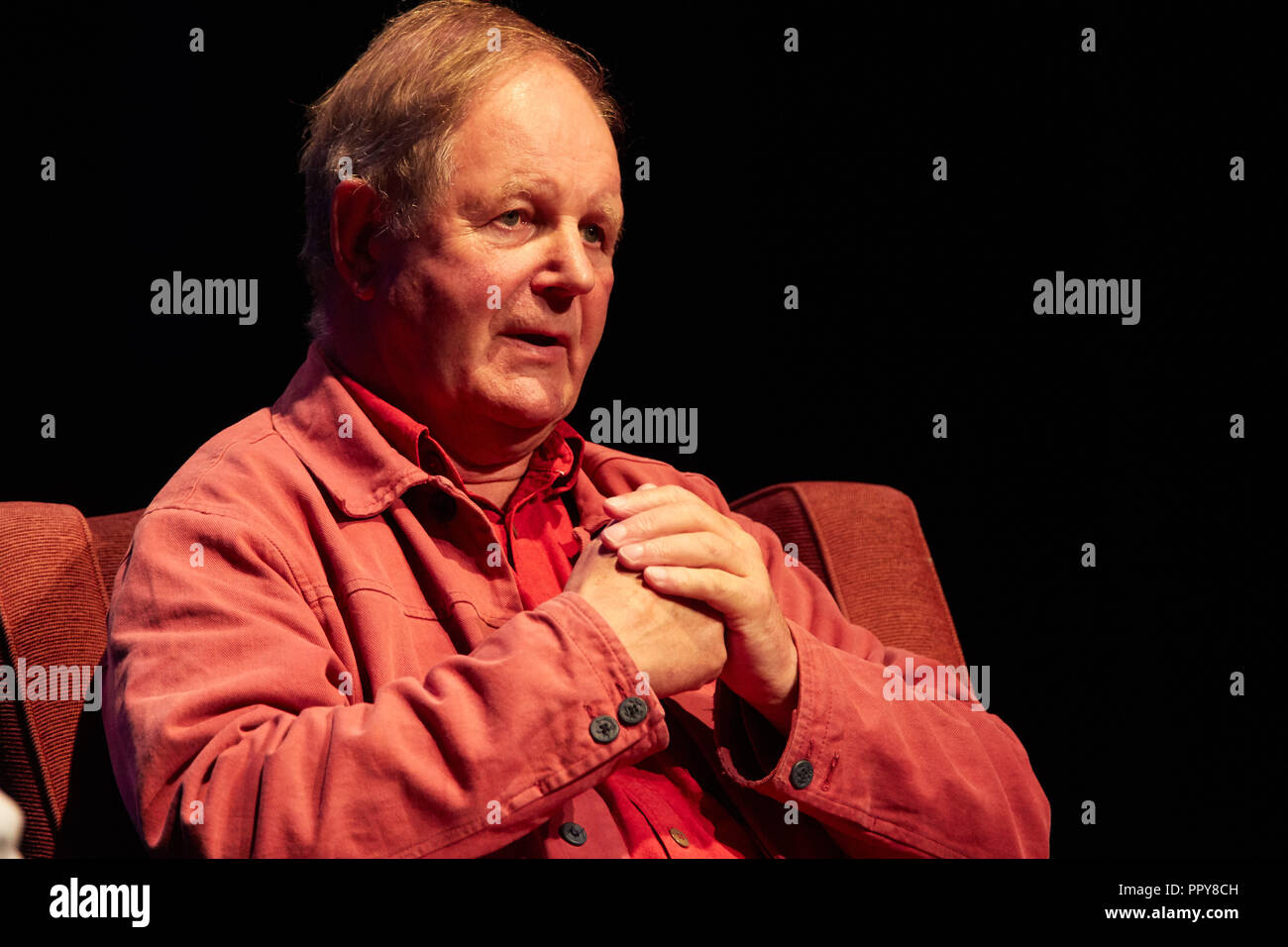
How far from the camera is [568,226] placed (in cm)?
161

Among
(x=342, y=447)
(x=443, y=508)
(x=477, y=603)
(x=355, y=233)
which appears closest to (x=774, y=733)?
(x=477, y=603)

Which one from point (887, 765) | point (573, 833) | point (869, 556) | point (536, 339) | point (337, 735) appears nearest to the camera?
point (337, 735)

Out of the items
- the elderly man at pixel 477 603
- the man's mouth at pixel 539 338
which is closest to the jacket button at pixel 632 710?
the elderly man at pixel 477 603

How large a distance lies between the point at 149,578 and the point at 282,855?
361 mm

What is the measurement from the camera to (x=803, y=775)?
1433 millimetres

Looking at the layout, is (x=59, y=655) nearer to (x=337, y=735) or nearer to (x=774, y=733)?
(x=337, y=735)

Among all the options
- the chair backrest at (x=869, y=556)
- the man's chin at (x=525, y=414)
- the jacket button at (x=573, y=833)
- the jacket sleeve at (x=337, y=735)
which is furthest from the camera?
the chair backrest at (x=869, y=556)

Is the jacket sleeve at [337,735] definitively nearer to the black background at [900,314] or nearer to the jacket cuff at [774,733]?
the jacket cuff at [774,733]

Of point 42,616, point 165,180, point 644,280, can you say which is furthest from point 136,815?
point 644,280

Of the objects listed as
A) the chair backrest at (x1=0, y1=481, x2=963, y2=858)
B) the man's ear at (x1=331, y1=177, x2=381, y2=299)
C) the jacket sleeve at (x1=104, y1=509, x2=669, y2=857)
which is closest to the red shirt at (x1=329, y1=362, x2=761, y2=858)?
the man's ear at (x1=331, y1=177, x2=381, y2=299)

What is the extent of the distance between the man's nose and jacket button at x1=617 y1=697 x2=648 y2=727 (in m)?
0.59

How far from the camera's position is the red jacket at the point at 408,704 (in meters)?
1.20

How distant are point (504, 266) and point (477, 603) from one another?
423 mm

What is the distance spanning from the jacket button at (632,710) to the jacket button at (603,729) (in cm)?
1
